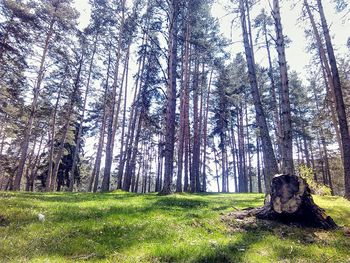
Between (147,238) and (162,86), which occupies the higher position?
(162,86)

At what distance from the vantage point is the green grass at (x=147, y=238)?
5.04m

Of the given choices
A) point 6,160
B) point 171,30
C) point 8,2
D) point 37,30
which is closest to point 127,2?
point 37,30

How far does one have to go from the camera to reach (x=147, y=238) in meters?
6.08

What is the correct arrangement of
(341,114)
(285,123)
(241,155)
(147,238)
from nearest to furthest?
(147,238)
(285,123)
(341,114)
(241,155)

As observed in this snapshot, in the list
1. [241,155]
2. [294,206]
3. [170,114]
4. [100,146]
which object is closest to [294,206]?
[294,206]

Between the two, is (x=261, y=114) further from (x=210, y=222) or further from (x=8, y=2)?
(x=8, y=2)

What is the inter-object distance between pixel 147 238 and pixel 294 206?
4421 mm

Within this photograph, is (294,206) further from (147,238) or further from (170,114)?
(170,114)

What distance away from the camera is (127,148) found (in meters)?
26.5

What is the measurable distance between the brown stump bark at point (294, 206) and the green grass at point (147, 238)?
411 millimetres

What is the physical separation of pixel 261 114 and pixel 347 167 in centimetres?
506

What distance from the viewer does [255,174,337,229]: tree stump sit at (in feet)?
24.5

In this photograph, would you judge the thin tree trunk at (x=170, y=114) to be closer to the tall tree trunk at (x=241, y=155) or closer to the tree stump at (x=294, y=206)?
the tree stump at (x=294, y=206)

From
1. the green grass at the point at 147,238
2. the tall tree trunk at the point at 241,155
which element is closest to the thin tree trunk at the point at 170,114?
the green grass at the point at 147,238
